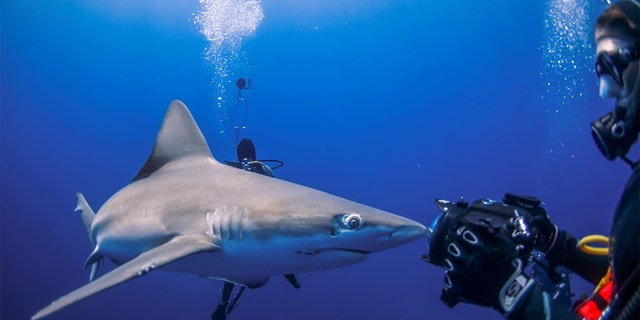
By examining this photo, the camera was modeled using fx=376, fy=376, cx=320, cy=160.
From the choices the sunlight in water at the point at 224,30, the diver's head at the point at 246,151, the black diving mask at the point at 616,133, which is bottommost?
the diver's head at the point at 246,151

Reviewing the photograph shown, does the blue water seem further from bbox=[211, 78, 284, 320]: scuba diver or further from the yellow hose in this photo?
the yellow hose

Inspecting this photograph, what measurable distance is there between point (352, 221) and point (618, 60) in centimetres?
155

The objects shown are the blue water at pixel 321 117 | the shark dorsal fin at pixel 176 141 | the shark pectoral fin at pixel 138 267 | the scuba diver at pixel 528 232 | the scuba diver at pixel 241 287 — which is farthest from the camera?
the blue water at pixel 321 117

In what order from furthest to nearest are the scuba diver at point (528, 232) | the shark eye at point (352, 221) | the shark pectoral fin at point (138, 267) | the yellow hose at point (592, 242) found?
the shark eye at point (352, 221)
the shark pectoral fin at point (138, 267)
the yellow hose at point (592, 242)
the scuba diver at point (528, 232)

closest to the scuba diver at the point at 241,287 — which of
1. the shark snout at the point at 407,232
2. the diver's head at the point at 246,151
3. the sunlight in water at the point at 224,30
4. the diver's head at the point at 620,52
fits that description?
the diver's head at the point at 246,151

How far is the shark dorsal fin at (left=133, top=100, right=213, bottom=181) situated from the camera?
415 centimetres

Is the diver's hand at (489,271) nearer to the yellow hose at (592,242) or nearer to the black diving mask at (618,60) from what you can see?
the black diving mask at (618,60)

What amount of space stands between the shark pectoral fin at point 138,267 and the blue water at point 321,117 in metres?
21.3

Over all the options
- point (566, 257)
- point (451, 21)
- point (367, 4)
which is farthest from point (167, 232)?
point (451, 21)

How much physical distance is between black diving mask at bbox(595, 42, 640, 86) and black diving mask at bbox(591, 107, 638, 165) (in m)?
0.13

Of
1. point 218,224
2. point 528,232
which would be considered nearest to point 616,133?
point 528,232

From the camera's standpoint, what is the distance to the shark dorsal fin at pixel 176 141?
4148mm

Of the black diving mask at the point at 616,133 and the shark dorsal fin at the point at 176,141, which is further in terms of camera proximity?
the shark dorsal fin at the point at 176,141

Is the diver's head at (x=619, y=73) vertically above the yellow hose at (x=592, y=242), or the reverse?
the diver's head at (x=619, y=73)
